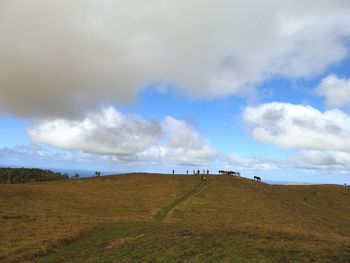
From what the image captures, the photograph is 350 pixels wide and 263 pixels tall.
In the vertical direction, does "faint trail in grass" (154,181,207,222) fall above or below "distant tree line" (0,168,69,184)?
below

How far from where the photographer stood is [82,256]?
30391mm

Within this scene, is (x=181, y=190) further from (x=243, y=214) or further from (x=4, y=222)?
(x=4, y=222)

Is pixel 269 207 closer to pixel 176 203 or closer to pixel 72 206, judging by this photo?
pixel 176 203

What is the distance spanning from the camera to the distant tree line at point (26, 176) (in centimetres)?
11888

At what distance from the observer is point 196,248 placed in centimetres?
2808

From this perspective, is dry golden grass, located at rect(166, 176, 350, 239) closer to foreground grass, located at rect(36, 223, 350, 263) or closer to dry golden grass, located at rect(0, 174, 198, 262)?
dry golden grass, located at rect(0, 174, 198, 262)

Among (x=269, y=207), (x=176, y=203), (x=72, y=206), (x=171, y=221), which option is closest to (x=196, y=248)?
(x=171, y=221)

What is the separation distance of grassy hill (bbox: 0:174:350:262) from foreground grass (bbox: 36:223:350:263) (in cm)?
7

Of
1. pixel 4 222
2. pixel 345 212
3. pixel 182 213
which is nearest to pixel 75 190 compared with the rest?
pixel 182 213

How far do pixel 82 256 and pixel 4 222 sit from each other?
21940 mm

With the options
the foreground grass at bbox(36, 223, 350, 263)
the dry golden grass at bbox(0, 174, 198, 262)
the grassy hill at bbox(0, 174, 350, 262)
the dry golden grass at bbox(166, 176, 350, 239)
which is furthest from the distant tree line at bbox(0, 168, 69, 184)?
the foreground grass at bbox(36, 223, 350, 263)

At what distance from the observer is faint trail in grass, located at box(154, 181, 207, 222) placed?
197 feet

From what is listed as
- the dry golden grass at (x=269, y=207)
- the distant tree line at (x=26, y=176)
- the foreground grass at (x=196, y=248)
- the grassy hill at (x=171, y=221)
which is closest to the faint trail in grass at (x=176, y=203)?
the grassy hill at (x=171, y=221)

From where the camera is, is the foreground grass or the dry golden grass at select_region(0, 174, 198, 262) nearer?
the foreground grass
